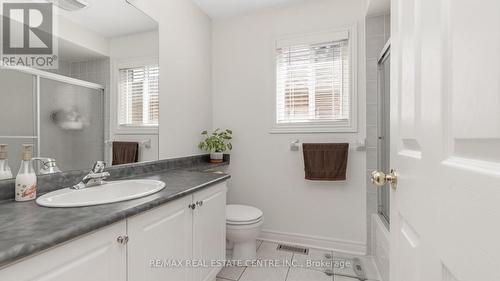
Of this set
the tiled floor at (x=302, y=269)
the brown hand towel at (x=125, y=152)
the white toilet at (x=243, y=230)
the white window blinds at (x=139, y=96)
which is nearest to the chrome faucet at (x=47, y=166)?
the brown hand towel at (x=125, y=152)

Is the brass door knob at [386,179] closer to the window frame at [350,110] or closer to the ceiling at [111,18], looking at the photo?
the window frame at [350,110]

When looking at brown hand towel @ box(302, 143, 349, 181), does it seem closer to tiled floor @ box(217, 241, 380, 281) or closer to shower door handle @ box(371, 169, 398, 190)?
tiled floor @ box(217, 241, 380, 281)

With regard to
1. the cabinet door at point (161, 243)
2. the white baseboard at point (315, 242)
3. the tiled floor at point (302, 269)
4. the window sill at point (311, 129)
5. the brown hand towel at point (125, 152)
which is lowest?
the tiled floor at point (302, 269)

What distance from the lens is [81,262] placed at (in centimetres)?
75

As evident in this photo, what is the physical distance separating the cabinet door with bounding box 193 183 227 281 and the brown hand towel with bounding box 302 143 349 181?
87cm

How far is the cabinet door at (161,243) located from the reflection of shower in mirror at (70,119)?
2.35 feet

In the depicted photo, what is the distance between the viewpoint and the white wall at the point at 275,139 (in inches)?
82.7

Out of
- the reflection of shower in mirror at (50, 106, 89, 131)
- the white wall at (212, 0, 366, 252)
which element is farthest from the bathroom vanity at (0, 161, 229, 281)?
the white wall at (212, 0, 366, 252)

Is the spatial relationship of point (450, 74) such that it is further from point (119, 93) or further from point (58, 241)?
point (119, 93)

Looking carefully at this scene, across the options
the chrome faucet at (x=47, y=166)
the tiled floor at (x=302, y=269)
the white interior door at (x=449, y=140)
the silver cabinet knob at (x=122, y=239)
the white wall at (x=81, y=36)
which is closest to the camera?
the white interior door at (x=449, y=140)

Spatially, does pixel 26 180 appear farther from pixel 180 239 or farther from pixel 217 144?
pixel 217 144

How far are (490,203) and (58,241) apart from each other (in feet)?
3.16

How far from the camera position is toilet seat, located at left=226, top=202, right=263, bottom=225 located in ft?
5.98

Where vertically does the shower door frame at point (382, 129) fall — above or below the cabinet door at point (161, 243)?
above
